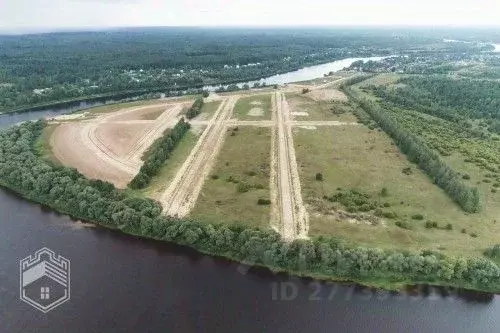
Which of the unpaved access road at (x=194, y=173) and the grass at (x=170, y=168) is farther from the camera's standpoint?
the grass at (x=170, y=168)

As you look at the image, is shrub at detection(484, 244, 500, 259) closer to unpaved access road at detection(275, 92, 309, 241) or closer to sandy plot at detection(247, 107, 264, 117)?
unpaved access road at detection(275, 92, 309, 241)

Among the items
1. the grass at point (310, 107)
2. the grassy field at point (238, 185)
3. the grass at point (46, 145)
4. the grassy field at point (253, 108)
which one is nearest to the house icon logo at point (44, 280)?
the grassy field at point (238, 185)

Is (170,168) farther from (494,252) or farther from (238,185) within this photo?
(494,252)

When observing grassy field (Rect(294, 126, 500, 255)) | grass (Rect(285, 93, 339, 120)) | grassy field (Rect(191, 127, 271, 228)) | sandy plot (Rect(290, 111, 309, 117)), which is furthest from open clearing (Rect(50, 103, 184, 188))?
grass (Rect(285, 93, 339, 120))

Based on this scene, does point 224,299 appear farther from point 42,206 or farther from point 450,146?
point 450,146

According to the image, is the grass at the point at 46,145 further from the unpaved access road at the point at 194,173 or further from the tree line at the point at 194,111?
the tree line at the point at 194,111

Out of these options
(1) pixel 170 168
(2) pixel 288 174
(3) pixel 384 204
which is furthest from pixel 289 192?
(1) pixel 170 168
